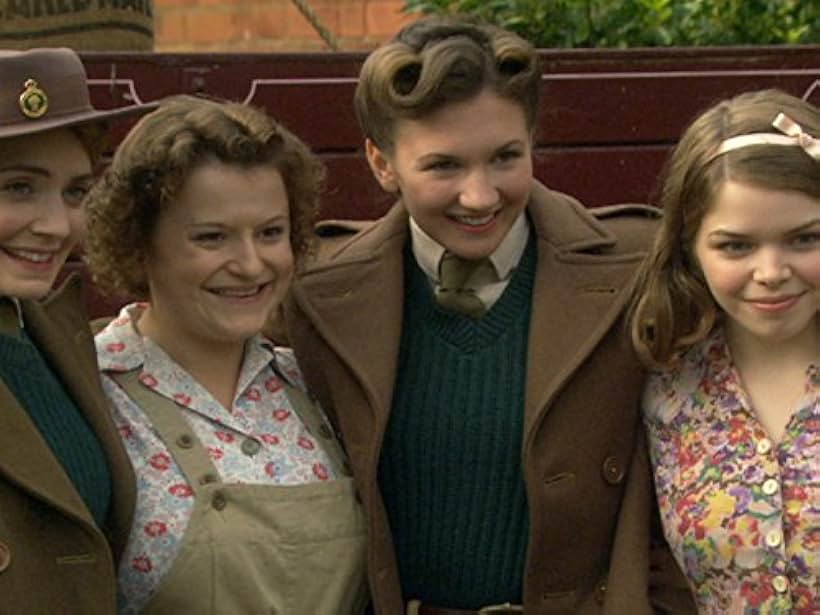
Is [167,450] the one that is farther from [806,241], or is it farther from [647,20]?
[647,20]

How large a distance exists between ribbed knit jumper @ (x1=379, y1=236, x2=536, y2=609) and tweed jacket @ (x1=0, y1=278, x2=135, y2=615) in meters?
0.60

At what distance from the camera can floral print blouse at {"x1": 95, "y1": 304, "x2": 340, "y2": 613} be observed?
358cm

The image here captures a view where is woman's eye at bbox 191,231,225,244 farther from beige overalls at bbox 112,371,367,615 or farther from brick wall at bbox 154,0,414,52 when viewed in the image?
Answer: brick wall at bbox 154,0,414,52

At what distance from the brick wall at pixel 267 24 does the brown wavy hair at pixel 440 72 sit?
3.28 meters

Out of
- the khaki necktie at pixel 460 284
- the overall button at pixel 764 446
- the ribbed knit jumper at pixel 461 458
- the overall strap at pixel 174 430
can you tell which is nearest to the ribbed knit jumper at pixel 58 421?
the overall strap at pixel 174 430

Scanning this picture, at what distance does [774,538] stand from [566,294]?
2.06 ft

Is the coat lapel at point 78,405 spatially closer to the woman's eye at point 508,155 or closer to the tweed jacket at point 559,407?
the tweed jacket at point 559,407

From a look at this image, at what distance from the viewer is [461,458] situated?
3.89 m

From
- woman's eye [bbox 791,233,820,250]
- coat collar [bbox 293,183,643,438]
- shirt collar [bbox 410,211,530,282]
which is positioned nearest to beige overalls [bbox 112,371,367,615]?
coat collar [bbox 293,183,643,438]

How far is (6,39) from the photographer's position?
198 inches

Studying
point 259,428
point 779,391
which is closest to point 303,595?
point 259,428

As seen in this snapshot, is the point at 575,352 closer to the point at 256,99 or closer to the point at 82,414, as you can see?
the point at 82,414

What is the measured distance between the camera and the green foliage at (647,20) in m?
5.78

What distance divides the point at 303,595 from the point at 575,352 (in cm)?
65
